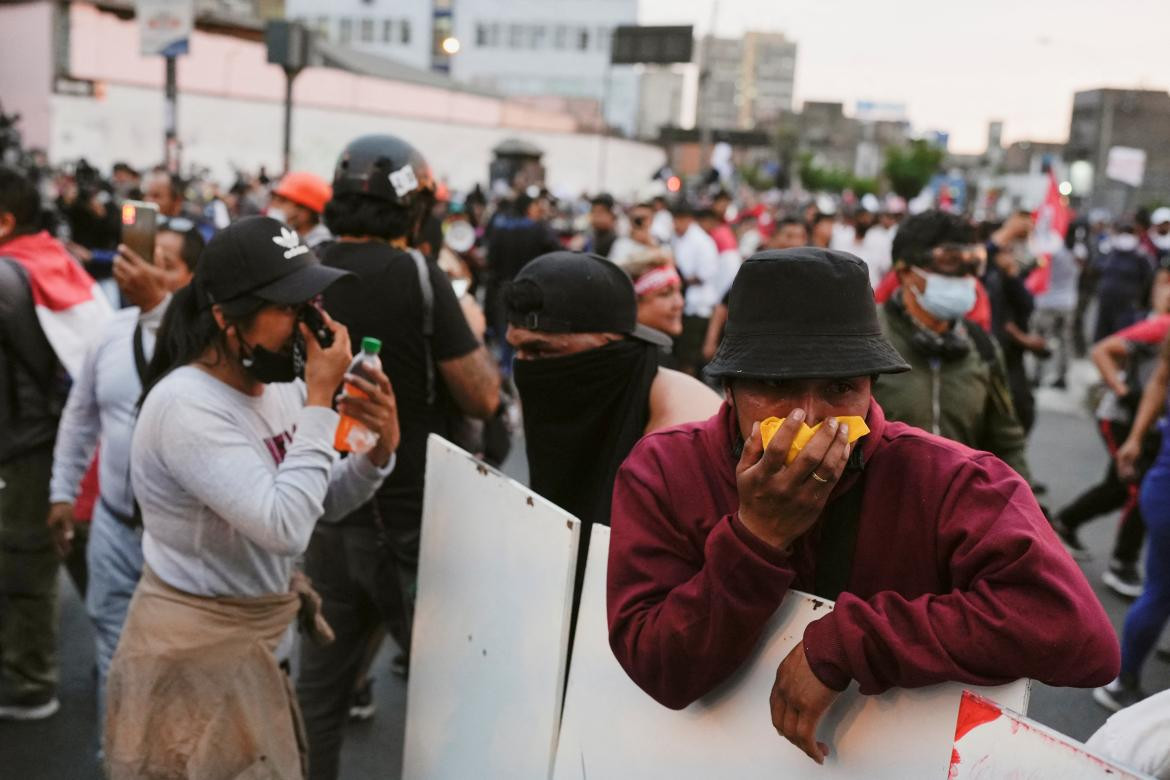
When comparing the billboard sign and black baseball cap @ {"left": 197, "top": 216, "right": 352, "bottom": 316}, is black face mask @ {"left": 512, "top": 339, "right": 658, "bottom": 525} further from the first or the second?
the billboard sign

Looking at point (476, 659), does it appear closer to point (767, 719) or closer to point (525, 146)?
point (767, 719)

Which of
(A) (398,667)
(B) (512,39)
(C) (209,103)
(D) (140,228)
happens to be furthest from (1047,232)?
(B) (512,39)

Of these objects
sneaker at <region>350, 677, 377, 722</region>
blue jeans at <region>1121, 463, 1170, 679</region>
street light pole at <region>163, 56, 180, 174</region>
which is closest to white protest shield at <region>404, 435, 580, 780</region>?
sneaker at <region>350, 677, 377, 722</region>

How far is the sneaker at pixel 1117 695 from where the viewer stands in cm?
491

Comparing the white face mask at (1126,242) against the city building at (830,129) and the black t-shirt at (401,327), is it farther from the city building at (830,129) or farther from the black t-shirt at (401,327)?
the city building at (830,129)

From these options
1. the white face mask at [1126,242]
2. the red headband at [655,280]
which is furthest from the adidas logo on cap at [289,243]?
the white face mask at [1126,242]

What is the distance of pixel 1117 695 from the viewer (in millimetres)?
4949

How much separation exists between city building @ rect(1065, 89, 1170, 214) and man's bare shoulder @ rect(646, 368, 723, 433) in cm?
7181

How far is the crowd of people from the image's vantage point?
64.3 inches

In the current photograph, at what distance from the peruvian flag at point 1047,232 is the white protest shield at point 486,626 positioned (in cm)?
965

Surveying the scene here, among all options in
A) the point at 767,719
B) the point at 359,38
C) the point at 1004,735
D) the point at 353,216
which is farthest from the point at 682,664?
the point at 359,38

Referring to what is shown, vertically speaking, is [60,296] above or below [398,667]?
above

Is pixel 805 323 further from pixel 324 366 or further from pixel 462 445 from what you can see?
pixel 462 445

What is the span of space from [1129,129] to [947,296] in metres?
78.3
